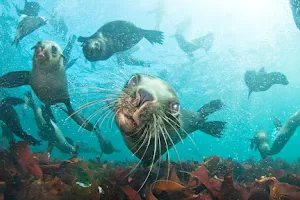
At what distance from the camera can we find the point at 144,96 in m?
1.86

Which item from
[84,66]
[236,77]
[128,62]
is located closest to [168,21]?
[84,66]

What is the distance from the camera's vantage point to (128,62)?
11.8 meters

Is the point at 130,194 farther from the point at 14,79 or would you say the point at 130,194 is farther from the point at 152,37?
the point at 152,37

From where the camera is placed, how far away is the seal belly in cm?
395

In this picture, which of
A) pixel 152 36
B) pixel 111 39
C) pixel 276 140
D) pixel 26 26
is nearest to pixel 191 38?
pixel 276 140

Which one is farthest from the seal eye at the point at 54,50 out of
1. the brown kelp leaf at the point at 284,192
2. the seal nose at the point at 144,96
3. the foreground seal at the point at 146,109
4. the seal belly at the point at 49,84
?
the brown kelp leaf at the point at 284,192

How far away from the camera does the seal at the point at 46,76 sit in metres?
3.79

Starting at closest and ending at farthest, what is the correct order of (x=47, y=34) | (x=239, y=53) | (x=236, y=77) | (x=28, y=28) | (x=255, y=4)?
(x=28, y=28)
(x=47, y=34)
(x=255, y=4)
(x=239, y=53)
(x=236, y=77)

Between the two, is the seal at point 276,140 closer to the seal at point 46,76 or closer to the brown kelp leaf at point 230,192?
the seal at point 46,76

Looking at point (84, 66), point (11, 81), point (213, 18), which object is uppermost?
point (213, 18)

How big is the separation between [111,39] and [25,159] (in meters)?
3.20

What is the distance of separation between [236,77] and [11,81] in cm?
2735

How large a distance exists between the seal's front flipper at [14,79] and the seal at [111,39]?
1081 millimetres

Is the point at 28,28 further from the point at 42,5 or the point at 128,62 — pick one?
the point at 42,5
